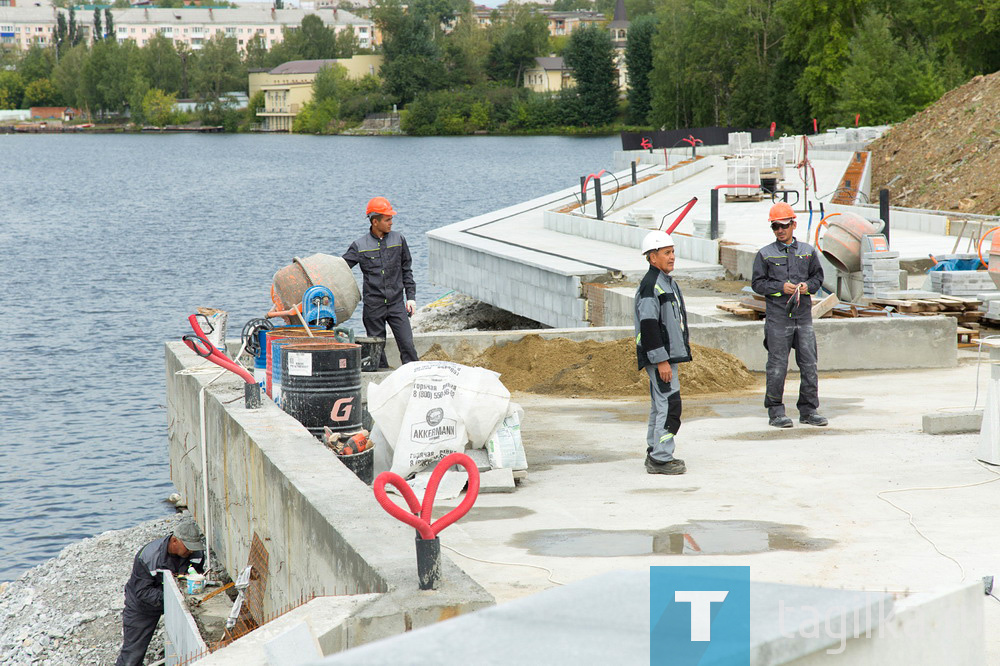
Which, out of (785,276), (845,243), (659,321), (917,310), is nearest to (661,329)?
(659,321)

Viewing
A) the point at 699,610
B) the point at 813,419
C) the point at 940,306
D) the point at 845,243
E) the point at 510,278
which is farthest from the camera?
the point at 510,278

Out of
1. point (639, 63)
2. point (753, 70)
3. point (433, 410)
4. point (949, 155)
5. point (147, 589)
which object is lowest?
point (147, 589)

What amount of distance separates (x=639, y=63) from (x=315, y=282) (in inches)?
5246

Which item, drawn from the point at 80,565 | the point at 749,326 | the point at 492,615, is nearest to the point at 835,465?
the point at 749,326

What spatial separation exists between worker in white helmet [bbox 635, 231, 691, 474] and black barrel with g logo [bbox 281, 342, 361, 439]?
2.45 meters

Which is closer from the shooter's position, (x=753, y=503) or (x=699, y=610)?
(x=699, y=610)

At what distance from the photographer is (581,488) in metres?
8.52

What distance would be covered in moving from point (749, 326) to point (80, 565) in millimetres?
8201

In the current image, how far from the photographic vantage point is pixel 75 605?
1210cm

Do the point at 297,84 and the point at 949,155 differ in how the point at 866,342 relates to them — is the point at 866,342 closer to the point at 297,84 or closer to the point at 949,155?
the point at 949,155

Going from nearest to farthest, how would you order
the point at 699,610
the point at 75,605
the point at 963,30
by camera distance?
the point at 699,610, the point at 75,605, the point at 963,30

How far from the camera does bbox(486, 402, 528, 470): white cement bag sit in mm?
8664

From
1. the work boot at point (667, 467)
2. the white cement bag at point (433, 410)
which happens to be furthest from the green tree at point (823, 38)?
the white cement bag at point (433, 410)

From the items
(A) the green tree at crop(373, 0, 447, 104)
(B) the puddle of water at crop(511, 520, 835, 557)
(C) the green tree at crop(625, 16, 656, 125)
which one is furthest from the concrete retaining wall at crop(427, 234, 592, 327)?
(A) the green tree at crop(373, 0, 447, 104)
